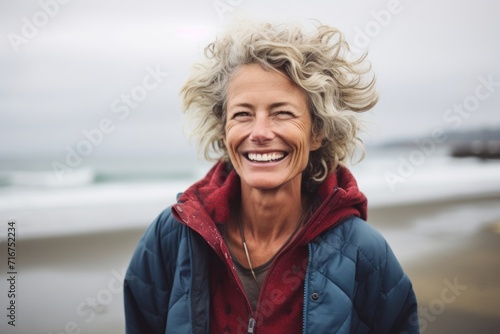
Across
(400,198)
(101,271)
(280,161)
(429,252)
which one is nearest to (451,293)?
(429,252)

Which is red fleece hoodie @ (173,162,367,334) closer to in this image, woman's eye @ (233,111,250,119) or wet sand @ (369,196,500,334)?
woman's eye @ (233,111,250,119)

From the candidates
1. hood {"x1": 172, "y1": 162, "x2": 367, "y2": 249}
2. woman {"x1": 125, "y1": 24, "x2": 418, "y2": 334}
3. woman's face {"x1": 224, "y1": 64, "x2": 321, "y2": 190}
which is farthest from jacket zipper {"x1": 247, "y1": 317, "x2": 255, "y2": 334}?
woman's face {"x1": 224, "y1": 64, "x2": 321, "y2": 190}

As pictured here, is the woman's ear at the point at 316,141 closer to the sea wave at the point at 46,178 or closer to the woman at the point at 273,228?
the woman at the point at 273,228

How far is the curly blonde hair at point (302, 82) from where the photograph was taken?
2309 mm

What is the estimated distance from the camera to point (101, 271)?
244 inches

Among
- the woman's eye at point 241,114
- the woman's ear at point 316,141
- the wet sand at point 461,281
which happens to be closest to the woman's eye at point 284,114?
the woman's eye at point 241,114

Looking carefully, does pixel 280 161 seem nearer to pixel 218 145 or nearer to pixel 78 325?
pixel 218 145

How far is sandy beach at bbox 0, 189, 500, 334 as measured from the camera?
14.8 feet

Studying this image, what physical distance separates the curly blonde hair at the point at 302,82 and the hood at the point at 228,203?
151mm

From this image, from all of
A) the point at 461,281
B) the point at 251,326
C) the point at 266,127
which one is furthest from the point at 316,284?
the point at 461,281

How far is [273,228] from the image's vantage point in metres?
2.51

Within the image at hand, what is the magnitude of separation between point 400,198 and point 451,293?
7.69m

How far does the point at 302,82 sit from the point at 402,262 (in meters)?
4.92

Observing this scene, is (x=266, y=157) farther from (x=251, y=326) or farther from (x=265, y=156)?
(x=251, y=326)
